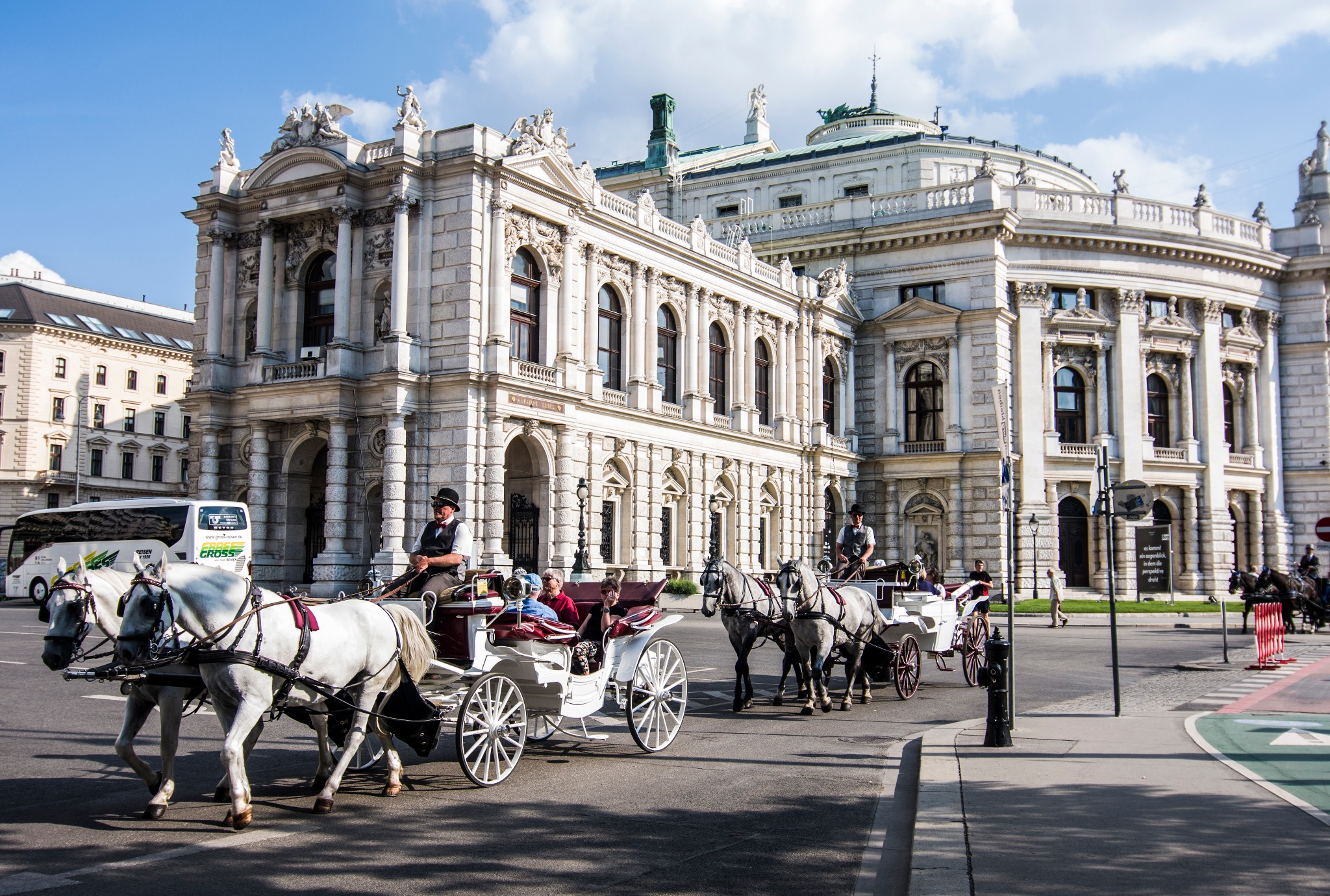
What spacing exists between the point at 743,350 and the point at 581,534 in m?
13.0

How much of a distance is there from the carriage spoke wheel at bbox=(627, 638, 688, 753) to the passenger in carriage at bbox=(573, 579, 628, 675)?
0.44 metres

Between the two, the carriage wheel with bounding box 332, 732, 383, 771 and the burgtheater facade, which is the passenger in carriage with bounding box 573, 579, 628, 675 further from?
the burgtheater facade

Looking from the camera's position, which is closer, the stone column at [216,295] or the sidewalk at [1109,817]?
the sidewalk at [1109,817]

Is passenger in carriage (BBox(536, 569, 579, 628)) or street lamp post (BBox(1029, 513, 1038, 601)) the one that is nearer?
passenger in carriage (BBox(536, 569, 579, 628))

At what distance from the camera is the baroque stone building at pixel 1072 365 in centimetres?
4803

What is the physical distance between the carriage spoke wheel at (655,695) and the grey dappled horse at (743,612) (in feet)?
→ 5.14

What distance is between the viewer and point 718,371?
144ft

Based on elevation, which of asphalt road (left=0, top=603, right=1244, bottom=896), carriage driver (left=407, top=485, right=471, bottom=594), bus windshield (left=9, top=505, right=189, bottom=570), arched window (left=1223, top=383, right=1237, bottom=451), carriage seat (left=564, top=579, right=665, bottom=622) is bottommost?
asphalt road (left=0, top=603, right=1244, bottom=896)

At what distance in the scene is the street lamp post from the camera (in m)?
46.3

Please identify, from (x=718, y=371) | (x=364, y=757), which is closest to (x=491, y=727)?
(x=364, y=757)

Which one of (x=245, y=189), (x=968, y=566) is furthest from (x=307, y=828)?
(x=968, y=566)

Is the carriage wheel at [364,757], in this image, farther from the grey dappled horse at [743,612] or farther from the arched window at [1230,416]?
the arched window at [1230,416]

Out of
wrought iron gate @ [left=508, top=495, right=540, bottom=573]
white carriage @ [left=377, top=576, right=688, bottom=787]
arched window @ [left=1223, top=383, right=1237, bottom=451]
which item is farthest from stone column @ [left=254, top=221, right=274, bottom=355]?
arched window @ [left=1223, top=383, right=1237, bottom=451]

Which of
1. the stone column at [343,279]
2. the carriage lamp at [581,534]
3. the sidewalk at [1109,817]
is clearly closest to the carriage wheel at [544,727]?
the sidewalk at [1109,817]
